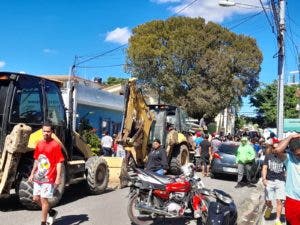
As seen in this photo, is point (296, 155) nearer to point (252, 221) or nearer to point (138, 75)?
point (252, 221)

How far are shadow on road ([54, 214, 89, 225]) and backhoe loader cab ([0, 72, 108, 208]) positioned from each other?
57 centimetres

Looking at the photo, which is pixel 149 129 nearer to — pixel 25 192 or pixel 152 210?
pixel 25 192

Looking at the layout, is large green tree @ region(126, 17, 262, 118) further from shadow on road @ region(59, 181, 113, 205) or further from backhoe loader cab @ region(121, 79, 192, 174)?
shadow on road @ region(59, 181, 113, 205)

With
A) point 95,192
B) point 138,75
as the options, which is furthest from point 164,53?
point 95,192

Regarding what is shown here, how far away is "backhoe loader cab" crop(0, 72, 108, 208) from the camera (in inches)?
374

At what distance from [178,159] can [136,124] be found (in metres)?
2.88

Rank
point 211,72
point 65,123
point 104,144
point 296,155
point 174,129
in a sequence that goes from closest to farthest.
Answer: point 296,155 < point 65,123 < point 174,129 < point 104,144 < point 211,72

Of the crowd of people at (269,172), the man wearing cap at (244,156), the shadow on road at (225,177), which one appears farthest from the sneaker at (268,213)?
the shadow on road at (225,177)

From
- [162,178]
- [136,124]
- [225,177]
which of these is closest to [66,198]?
[162,178]

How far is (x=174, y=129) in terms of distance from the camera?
19.2 meters

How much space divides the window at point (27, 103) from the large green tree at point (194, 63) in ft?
104

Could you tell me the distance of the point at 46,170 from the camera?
827 cm

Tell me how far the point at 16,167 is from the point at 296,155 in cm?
575

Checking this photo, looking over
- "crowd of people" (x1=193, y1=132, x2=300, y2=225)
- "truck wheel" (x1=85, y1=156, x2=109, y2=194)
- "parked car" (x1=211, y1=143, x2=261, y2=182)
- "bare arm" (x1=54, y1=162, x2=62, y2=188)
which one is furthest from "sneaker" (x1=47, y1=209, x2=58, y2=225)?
"parked car" (x1=211, y1=143, x2=261, y2=182)
